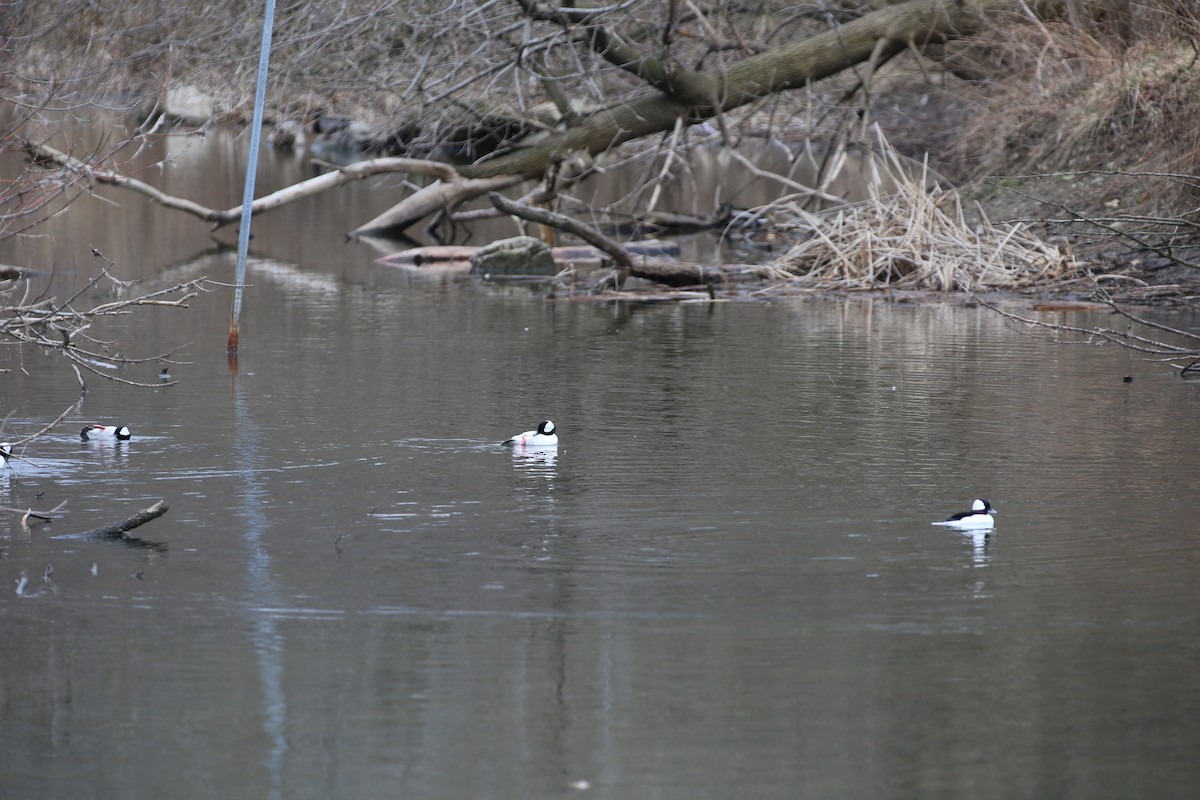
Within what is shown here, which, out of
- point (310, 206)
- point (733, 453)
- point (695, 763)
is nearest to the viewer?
point (695, 763)

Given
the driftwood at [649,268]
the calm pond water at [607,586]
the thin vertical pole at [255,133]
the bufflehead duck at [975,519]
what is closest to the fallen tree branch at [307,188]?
the driftwood at [649,268]

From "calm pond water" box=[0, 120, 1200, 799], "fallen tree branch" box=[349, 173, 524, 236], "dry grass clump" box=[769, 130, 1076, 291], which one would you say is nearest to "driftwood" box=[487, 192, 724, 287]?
"dry grass clump" box=[769, 130, 1076, 291]

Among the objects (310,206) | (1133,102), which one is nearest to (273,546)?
(1133,102)

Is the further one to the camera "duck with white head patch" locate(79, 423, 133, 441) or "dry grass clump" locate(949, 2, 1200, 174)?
"dry grass clump" locate(949, 2, 1200, 174)

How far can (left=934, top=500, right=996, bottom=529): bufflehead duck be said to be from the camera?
27.3 ft

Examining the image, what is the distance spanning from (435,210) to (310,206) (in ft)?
26.6

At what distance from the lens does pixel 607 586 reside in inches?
288

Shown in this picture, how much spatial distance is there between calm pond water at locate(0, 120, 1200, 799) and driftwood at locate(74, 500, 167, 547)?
77mm

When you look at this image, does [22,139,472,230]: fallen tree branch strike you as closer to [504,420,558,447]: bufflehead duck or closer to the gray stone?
the gray stone

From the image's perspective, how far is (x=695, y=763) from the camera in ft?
17.6

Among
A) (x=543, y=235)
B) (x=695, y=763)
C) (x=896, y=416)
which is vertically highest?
(x=543, y=235)

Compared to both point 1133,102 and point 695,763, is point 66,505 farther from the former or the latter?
point 1133,102

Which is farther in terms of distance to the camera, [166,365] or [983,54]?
[983,54]

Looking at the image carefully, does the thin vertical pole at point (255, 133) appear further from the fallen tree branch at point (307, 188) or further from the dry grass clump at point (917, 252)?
the dry grass clump at point (917, 252)
